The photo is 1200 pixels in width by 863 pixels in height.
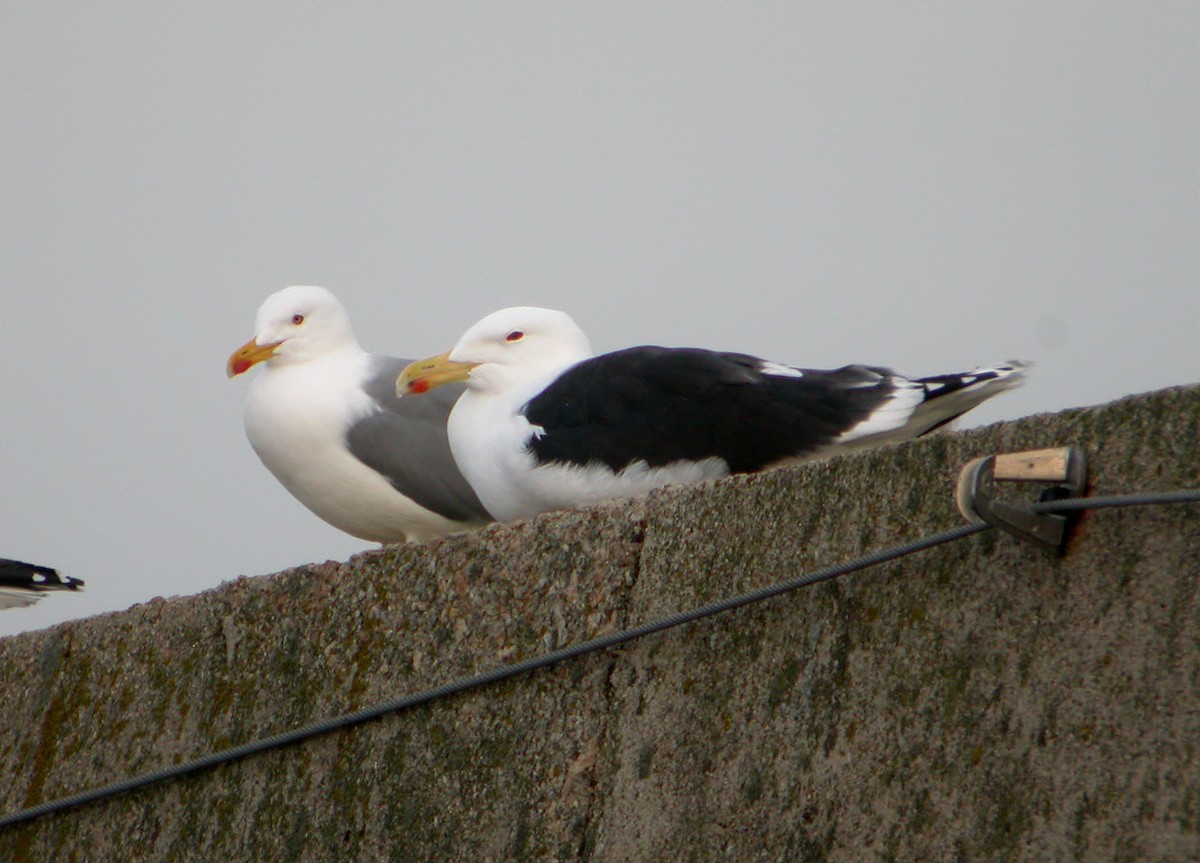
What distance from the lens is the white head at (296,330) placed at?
6.00 meters

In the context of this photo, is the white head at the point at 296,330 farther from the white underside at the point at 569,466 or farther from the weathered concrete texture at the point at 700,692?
the weathered concrete texture at the point at 700,692

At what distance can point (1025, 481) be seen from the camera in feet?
7.71

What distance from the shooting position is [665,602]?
2914 mm

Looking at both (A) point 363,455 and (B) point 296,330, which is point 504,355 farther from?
(B) point 296,330

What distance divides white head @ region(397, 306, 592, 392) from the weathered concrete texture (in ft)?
3.72

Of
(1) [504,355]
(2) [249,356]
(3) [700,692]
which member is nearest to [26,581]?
(2) [249,356]

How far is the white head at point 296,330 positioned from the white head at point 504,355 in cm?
145

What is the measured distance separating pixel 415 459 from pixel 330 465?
29 cm

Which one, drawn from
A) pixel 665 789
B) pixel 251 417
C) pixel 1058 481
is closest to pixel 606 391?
pixel 665 789

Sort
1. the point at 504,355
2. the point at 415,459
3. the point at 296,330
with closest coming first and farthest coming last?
the point at 504,355 < the point at 415,459 < the point at 296,330

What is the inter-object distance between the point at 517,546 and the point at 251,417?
2.81m

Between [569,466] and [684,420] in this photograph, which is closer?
[684,420]

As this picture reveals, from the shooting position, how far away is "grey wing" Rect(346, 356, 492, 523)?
220 inches

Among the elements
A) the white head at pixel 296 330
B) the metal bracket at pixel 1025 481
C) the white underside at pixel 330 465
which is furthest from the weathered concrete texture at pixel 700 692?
the white head at pixel 296 330
